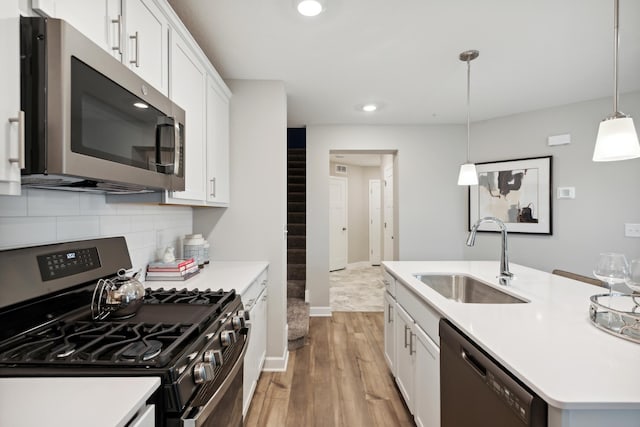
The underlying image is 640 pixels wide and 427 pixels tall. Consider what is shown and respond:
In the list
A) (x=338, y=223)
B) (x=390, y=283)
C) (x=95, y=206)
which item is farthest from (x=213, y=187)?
(x=338, y=223)

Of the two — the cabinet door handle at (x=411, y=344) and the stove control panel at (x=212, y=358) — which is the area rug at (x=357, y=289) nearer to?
the cabinet door handle at (x=411, y=344)

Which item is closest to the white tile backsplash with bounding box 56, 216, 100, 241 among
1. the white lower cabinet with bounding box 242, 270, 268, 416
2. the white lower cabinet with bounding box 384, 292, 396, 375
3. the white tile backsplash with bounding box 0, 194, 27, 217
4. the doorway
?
the white tile backsplash with bounding box 0, 194, 27, 217

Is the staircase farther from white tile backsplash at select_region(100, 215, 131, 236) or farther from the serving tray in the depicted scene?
the serving tray

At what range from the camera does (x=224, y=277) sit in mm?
1927

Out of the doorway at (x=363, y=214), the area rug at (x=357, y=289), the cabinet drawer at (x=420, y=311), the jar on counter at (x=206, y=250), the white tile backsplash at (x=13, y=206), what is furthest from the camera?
the doorway at (x=363, y=214)

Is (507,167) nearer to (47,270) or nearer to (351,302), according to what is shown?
(351,302)

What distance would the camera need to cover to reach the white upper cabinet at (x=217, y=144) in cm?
203

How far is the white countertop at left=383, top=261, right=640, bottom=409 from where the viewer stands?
75 centimetres

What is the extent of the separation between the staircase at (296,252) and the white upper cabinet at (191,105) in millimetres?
1756

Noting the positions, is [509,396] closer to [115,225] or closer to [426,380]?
[426,380]

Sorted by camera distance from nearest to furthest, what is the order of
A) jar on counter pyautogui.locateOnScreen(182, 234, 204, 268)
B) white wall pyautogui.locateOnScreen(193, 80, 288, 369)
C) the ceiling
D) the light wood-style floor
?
1. the ceiling
2. the light wood-style floor
3. jar on counter pyautogui.locateOnScreen(182, 234, 204, 268)
4. white wall pyautogui.locateOnScreen(193, 80, 288, 369)

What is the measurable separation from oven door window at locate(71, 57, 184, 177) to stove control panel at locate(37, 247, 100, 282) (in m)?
0.48

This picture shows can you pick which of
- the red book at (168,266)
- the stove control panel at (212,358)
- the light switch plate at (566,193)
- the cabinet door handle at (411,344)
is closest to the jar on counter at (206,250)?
the red book at (168,266)

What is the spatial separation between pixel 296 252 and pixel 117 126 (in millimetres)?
3399
